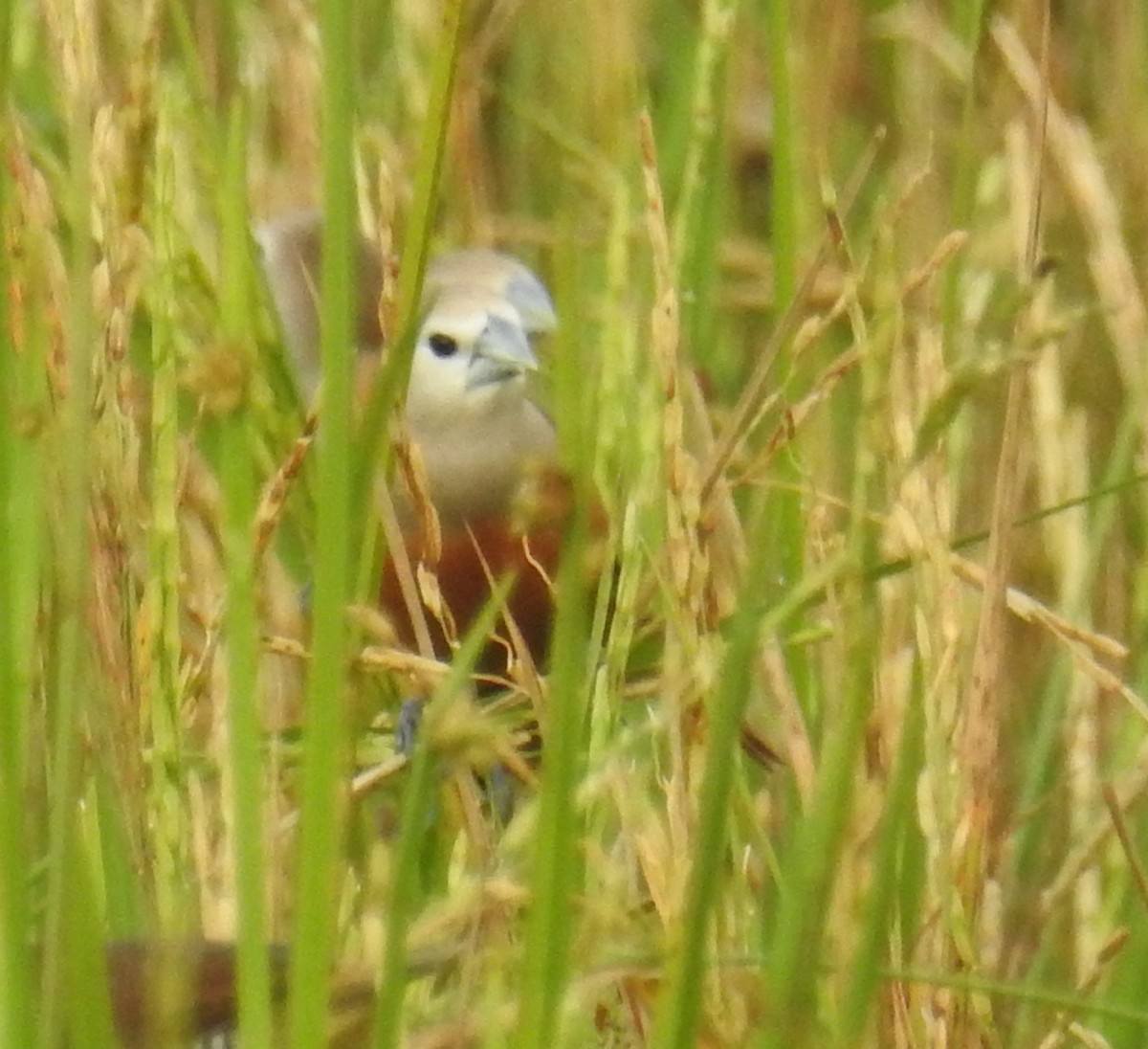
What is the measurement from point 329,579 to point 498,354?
954 mm

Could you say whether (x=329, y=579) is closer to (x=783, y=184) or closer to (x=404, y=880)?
(x=404, y=880)

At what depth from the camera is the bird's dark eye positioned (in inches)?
58.4

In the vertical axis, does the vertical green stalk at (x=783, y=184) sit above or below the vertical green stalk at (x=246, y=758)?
above

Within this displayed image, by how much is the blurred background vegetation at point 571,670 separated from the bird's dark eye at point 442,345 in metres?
0.28

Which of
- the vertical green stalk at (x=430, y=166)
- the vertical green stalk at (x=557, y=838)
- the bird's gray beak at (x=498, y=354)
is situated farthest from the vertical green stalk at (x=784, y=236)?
the bird's gray beak at (x=498, y=354)

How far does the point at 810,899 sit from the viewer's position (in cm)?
48

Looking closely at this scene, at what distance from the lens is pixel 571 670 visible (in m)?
0.50

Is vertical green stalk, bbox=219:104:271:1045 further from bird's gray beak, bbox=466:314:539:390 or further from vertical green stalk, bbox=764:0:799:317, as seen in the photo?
bird's gray beak, bbox=466:314:539:390

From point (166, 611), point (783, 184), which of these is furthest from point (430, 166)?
point (783, 184)

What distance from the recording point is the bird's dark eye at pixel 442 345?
4.87 feet

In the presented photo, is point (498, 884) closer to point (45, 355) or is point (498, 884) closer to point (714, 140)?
point (45, 355)

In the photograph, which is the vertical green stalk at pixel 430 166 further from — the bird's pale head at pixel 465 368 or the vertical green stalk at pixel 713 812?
the bird's pale head at pixel 465 368

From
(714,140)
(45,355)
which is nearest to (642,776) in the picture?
(45,355)

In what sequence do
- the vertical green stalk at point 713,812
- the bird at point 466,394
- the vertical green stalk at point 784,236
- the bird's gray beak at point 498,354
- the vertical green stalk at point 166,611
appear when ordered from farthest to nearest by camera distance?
the bird's gray beak at point 498,354, the bird at point 466,394, the vertical green stalk at point 784,236, the vertical green stalk at point 166,611, the vertical green stalk at point 713,812
